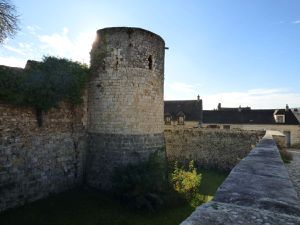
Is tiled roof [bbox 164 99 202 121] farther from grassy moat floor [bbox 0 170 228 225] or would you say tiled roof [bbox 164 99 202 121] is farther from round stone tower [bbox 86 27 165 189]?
grassy moat floor [bbox 0 170 228 225]

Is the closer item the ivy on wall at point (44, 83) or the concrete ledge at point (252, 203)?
the concrete ledge at point (252, 203)

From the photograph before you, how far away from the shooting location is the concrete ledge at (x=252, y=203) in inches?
87.0

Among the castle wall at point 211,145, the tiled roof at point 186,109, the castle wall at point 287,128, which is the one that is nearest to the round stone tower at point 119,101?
the castle wall at point 211,145

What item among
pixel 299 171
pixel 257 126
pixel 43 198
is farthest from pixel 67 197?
pixel 257 126

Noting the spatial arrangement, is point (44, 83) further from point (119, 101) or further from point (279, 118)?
point (279, 118)

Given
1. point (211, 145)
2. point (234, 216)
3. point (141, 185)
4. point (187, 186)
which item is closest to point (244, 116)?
point (211, 145)

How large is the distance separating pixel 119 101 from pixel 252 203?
32.7 feet

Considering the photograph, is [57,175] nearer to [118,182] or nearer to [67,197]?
[67,197]

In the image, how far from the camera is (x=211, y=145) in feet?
62.7

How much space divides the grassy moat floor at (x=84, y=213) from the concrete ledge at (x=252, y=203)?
22.1 feet

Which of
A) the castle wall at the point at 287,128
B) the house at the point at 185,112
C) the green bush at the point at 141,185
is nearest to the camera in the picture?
the green bush at the point at 141,185

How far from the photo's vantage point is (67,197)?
36.5 feet

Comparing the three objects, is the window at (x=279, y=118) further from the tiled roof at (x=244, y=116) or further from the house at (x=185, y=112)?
the house at (x=185, y=112)

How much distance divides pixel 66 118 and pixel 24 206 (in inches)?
149
